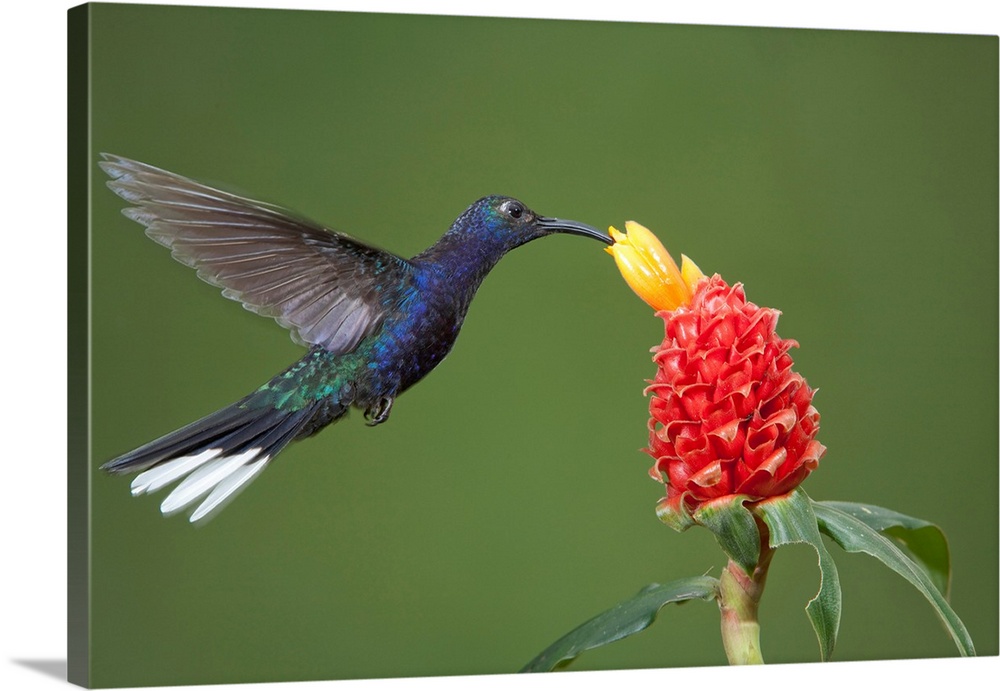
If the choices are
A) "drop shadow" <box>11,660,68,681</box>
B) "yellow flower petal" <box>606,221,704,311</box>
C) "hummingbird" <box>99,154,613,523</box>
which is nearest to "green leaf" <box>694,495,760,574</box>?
"yellow flower petal" <box>606,221,704,311</box>

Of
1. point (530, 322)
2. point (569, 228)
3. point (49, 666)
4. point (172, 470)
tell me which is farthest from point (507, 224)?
point (49, 666)

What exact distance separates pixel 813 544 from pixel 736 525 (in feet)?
0.52

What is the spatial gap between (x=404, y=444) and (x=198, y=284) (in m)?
0.84

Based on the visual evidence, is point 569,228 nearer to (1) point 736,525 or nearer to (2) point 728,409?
(2) point 728,409

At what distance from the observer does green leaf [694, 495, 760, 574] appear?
8.98ft

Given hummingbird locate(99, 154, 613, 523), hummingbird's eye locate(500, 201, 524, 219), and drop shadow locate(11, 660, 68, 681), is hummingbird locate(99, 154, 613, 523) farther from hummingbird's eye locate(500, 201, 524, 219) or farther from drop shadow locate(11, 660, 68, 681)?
drop shadow locate(11, 660, 68, 681)

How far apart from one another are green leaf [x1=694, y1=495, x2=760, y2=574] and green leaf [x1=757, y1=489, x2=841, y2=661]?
0.04 meters

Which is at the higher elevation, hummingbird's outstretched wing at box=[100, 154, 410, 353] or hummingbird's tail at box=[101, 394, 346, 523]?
hummingbird's outstretched wing at box=[100, 154, 410, 353]

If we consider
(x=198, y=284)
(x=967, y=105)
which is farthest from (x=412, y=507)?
(x=967, y=105)

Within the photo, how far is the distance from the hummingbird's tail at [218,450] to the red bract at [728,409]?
0.95 m

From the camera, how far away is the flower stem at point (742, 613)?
9.12 ft

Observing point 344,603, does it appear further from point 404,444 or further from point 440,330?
point 440,330

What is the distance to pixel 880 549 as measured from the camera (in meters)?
2.84

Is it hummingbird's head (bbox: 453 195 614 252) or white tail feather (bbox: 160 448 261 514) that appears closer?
white tail feather (bbox: 160 448 261 514)
